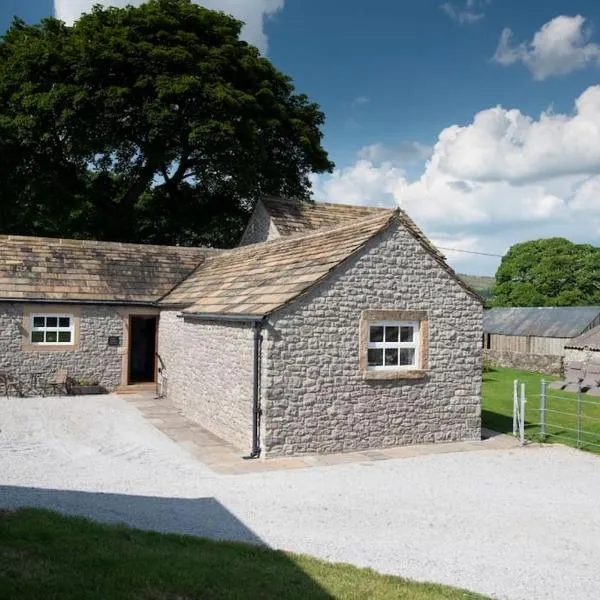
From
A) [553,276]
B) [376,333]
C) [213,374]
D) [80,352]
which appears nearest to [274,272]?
[213,374]

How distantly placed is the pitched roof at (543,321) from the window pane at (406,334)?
2148 cm

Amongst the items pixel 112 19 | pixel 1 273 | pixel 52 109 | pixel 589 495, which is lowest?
pixel 589 495

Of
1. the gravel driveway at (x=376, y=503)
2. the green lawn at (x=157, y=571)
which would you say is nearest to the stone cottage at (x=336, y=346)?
the gravel driveway at (x=376, y=503)

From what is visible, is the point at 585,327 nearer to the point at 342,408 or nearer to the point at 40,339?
the point at 342,408

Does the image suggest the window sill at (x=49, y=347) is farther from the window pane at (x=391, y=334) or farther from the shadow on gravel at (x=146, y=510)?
the window pane at (x=391, y=334)

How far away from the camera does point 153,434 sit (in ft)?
43.0

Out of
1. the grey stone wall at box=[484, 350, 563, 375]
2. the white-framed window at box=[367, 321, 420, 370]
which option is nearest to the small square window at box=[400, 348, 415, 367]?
the white-framed window at box=[367, 321, 420, 370]

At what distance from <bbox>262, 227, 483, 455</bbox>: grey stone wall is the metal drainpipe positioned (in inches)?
8.8

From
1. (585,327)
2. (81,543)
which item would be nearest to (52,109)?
(81,543)

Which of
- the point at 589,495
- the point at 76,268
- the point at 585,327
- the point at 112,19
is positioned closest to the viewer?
the point at 589,495

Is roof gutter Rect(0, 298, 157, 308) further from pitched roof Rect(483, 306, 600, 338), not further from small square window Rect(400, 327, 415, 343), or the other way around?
pitched roof Rect(483, 306, 600, 338)

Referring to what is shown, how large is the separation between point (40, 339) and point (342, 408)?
10.5 m

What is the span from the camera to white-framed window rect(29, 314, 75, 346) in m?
17.9

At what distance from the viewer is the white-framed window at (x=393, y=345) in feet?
41.3
